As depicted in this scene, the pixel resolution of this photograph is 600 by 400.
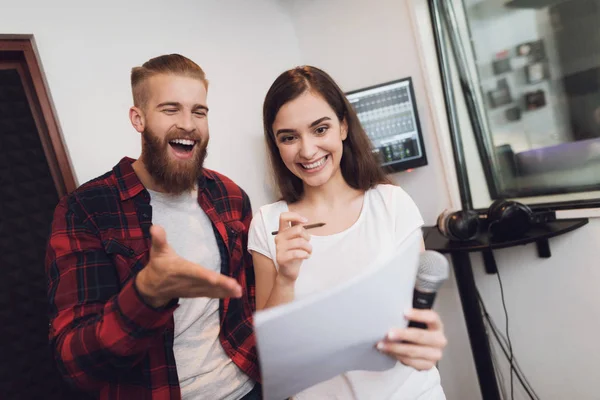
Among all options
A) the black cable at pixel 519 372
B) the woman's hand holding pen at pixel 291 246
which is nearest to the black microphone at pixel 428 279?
the woman's hand holding pen at pixel 291 246

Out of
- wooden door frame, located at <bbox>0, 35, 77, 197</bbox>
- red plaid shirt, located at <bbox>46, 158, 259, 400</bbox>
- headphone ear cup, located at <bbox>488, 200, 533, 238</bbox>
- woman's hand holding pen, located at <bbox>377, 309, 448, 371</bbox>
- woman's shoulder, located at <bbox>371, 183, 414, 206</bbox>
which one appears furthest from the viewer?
headphone ear cup, located at <bbox>488, 200, 533, 238</bbox>

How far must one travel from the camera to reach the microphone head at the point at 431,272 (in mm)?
728

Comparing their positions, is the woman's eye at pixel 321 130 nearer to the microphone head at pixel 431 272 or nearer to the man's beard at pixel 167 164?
the man's beard at pixel 167 164

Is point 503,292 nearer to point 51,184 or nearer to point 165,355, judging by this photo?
point 165,355

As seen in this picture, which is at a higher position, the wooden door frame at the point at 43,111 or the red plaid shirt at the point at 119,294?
the wooden door frame at the point at 43,111

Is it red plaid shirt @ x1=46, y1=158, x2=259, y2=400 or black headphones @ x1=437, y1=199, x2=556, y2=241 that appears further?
black headphones @ x1=437, y1=199, x2=556, y2=241

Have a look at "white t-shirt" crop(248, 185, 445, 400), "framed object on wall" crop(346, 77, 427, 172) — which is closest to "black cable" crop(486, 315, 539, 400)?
"framed object on wall" crop(346, 77, 427, 172)

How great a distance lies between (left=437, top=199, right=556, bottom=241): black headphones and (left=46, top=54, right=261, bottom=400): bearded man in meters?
0.89

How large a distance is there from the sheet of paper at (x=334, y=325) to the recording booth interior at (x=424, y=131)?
29.1 inches

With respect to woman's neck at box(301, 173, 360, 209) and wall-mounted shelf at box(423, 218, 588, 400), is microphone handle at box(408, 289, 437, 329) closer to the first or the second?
woman's neck at box(301, 173, 360, 209)

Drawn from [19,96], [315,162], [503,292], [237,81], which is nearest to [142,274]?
[315,162]

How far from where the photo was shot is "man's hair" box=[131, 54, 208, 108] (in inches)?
48.1

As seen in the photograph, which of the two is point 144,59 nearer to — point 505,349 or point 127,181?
point 127,181

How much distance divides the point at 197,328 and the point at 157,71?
2.62 feet
